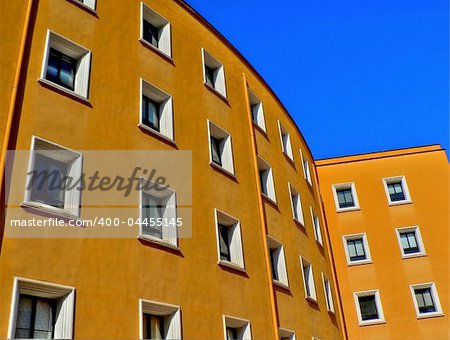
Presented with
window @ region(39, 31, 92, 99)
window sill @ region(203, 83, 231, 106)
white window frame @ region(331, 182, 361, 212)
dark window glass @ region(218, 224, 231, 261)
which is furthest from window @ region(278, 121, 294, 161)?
window @ region(39, 31, 92, 99)

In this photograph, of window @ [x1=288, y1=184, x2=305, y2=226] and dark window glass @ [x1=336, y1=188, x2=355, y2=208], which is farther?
dark window glass @ [x1=336, y1=188, x2=355, y2=208]

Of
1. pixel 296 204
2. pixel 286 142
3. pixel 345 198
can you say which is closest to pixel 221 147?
pixel 296 204

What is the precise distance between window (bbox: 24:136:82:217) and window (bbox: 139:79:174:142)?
3.51 m

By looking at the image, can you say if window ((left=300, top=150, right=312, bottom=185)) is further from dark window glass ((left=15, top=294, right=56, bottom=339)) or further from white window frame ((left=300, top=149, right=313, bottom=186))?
dark window glass ((left=15, top=294, right=56, bottom=339))

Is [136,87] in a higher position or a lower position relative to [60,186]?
higher

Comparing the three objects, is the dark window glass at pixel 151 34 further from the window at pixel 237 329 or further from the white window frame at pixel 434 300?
the white window frame at pixel 434 300

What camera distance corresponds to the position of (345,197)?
33.3 metres

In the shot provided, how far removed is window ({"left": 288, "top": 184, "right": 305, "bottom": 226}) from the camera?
23391mm

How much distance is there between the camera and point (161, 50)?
17.9m

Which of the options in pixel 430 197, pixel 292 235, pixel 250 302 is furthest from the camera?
pixel 430 197

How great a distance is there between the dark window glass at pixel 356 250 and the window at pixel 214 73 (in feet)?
52.4

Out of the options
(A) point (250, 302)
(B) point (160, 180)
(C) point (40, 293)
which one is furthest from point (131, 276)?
(A) point (250, 302)

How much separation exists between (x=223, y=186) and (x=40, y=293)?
26.3 ft

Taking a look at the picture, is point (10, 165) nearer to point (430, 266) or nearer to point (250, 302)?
point (250, 302)
